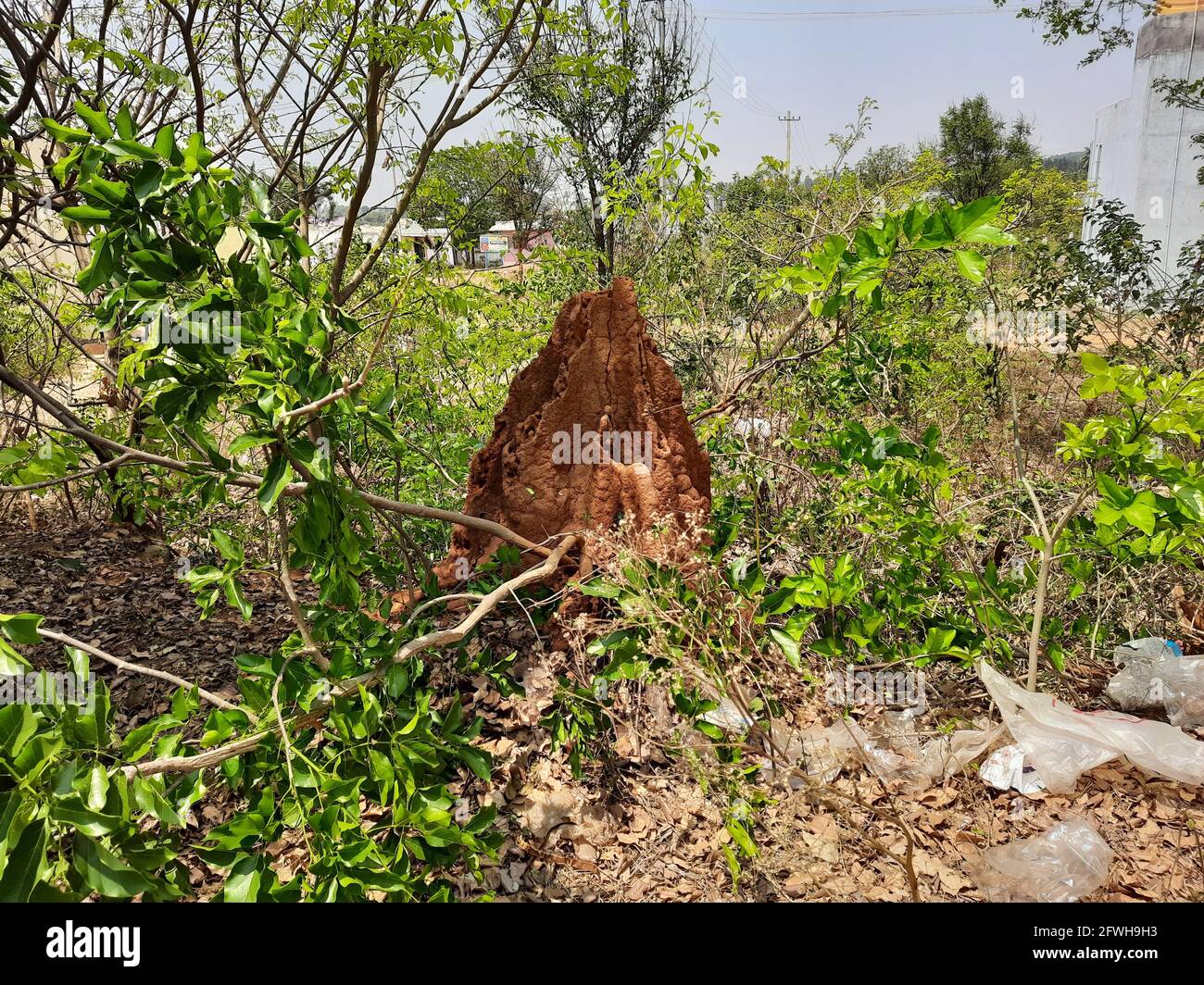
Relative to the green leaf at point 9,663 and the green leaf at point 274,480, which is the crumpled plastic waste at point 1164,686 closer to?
the green leaf at point 274,480

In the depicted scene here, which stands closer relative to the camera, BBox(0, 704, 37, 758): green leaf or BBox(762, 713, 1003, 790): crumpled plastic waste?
BBox(0, 704, 37, 758): green leaf

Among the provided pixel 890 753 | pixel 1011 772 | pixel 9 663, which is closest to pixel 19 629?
pixel 9 663

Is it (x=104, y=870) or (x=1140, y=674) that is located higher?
(x=104, y=870)

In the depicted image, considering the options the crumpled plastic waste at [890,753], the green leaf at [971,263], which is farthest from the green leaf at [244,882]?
the green leaf at [971,263]

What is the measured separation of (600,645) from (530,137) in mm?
4116

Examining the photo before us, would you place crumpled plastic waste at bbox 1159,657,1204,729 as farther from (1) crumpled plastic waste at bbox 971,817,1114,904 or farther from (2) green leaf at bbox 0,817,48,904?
(2) green leaf at bbox 0,817,48,904

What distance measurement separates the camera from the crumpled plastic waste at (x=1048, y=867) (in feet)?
7.54

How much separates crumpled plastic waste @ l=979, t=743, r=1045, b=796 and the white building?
19765mm

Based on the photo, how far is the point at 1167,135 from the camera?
18516 millimetres

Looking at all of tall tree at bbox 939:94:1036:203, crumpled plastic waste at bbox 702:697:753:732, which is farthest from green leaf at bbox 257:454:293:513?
tall tree at bbox 939:94:1036:203

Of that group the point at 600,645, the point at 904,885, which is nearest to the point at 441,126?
the point at 600,645

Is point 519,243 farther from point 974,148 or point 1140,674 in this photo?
point 974,148

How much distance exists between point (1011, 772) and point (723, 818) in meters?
1.08

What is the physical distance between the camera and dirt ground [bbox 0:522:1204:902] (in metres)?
2.41
